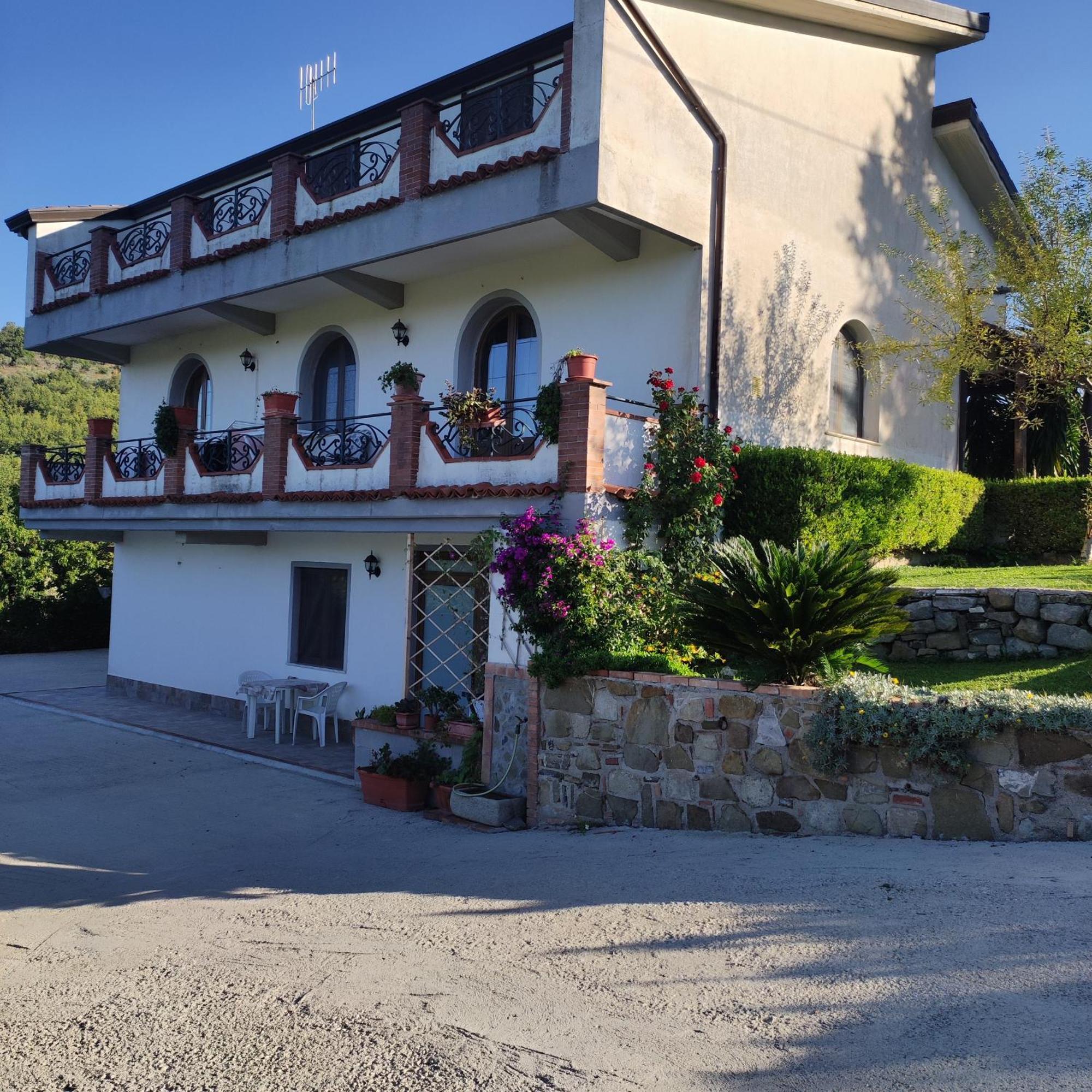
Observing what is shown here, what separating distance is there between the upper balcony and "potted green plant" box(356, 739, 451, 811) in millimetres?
5847

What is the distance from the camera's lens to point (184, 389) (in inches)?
711

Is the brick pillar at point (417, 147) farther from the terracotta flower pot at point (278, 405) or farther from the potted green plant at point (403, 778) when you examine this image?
the potted green plant at point (403, 778)

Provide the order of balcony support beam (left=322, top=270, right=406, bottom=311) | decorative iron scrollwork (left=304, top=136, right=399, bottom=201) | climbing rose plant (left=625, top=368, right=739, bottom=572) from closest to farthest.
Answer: climbing rose plant (left=625, top=368, right=739, bottom=572) < balcony support beam (left=322, top=270, right=406, bottom=311) < decorative iron scrollwork (left=304, top=136, right=399, bottom=201)

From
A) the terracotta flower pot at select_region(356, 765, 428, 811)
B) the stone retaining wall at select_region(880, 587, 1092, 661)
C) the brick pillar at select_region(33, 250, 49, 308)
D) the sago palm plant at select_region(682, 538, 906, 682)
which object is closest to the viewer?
the sago palm plant at select_region(682, 538, 906, 682)

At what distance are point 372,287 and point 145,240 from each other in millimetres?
5146

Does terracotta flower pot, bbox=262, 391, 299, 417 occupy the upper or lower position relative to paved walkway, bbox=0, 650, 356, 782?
upper

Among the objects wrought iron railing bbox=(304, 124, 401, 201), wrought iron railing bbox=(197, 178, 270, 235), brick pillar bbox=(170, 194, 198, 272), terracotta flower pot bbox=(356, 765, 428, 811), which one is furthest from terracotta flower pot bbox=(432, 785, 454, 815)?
brick pillar bbox=(170, 194, 198, 272)

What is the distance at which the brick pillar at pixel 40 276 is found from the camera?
18172 millimetres

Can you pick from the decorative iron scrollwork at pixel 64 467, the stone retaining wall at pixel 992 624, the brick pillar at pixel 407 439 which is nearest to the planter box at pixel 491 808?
the brick pillar at pixel 407 439

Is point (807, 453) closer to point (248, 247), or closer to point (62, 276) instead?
point (248, 247)

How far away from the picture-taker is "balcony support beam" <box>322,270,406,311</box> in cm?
1338

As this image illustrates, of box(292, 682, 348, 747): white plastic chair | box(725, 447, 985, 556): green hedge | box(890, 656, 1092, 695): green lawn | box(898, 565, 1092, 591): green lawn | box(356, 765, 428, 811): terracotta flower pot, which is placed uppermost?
box(725, 447, 985, 556): green hedge

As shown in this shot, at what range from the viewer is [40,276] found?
18.2 meters

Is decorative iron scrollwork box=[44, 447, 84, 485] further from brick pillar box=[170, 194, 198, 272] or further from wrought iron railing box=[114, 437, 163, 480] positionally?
brick pillar box=[170, 194, 198, 272]
